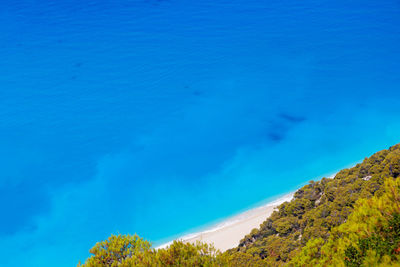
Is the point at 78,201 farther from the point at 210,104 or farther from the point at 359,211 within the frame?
the point at 359,211

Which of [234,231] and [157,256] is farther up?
[234,231]

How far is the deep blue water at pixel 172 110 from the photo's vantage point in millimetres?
17203

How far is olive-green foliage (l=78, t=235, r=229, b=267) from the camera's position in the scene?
8.67m

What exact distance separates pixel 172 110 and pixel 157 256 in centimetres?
1523

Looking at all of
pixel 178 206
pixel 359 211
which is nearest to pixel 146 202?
pixel 178 206

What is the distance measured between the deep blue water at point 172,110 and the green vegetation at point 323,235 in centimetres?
455

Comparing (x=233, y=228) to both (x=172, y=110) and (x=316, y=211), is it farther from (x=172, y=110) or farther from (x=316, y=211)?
(x=172, y=110)

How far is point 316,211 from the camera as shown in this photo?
1191 centimetres

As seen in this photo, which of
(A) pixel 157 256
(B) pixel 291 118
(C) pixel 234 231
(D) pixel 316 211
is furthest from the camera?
(B) pixel 291 118

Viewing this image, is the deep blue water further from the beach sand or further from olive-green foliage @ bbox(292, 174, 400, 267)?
olive-green foliage @ bbox(292, 174, 400, 267)

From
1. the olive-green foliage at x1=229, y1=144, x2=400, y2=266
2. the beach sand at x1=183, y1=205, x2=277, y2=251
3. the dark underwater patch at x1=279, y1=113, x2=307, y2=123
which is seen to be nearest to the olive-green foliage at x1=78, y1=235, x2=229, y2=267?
the olive-green foliage at x1=229, y1=144, x2=400, y2=266

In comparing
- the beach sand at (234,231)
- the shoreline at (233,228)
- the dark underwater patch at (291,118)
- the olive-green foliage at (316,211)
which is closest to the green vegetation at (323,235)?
the olive-green foliage at (316,211)

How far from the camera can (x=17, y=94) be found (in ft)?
78.5

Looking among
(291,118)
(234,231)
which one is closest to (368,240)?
(234,231)
